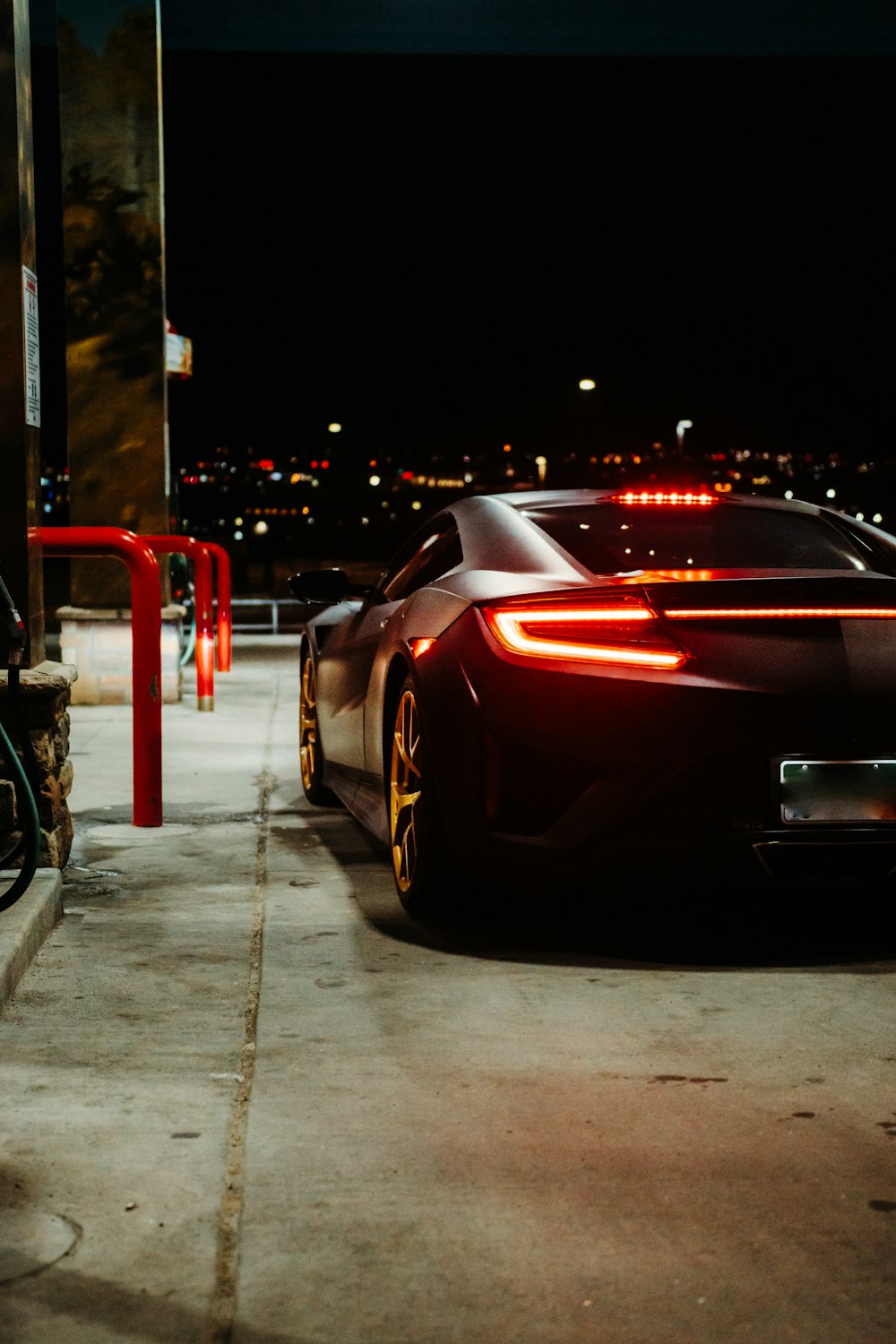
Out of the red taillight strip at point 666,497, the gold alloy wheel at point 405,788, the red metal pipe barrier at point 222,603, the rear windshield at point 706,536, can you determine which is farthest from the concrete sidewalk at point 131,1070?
the red metal pipe barrier at point 222,603

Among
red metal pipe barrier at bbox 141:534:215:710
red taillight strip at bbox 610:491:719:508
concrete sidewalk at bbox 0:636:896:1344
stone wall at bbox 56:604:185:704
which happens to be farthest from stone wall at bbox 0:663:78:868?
stone wall at bbox 56:604:185:704

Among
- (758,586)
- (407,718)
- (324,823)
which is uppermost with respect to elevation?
(758,586)

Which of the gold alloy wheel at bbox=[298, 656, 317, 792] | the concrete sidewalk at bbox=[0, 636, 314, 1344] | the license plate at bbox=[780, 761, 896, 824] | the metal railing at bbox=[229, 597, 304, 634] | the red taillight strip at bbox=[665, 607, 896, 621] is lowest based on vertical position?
the metal railing at bbox=[229, 597, 304, 634]

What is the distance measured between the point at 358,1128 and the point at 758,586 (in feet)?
6.50

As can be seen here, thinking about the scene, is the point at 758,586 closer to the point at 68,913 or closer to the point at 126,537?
the point at 68,913

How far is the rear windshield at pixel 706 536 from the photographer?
562 centimetres

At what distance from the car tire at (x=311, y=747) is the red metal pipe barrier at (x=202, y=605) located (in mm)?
3216

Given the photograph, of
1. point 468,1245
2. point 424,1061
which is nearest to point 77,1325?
point 468,1245

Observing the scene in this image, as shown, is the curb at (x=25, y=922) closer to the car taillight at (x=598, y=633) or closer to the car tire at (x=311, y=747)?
the car taillight at (x=598, y=633)

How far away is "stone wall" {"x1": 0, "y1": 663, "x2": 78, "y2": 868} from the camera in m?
5.61

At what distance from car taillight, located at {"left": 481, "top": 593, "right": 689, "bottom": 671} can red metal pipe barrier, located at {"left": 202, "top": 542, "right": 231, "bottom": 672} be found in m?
8.02

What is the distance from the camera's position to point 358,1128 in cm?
355

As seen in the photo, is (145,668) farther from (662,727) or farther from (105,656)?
(105,656)

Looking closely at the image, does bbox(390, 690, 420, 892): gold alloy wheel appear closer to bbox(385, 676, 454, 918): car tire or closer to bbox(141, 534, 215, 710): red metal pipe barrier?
bbox(385, 676, 454, 918): car tire
